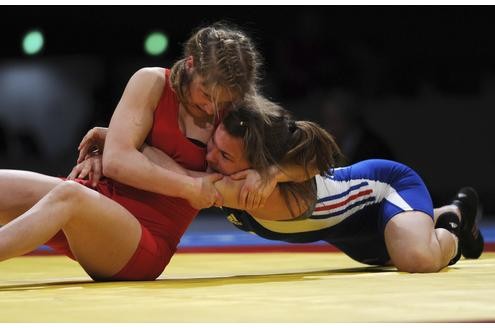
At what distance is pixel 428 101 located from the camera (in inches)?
372

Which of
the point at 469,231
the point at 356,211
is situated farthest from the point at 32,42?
the point at 356,211

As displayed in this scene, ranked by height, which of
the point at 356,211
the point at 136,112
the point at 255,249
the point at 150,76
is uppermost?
the point at 150,76

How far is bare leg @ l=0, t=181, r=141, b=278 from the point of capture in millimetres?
2768

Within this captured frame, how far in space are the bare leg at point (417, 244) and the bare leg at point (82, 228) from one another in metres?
1.11

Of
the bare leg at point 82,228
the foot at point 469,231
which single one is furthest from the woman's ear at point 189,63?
the foot at point 469,231

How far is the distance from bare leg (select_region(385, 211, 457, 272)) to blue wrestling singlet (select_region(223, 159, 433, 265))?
53 millimetres

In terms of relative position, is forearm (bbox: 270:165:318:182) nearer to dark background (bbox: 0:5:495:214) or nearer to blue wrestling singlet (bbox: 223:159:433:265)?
blue wrestling singlet (bbox: 223:159:433:265)

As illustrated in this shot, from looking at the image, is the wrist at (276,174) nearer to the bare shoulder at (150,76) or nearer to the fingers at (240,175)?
the fingers at (240,175)

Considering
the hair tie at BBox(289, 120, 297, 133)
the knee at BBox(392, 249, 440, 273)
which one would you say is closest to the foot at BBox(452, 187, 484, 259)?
the knee at BBox(392, 249, 440, 273)

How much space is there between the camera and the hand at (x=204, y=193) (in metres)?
3.13

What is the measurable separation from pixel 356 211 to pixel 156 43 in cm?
616

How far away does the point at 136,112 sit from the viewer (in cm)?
318

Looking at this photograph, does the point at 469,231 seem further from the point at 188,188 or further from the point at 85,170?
the point at 85,170

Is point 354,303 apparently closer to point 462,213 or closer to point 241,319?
point 241,319
